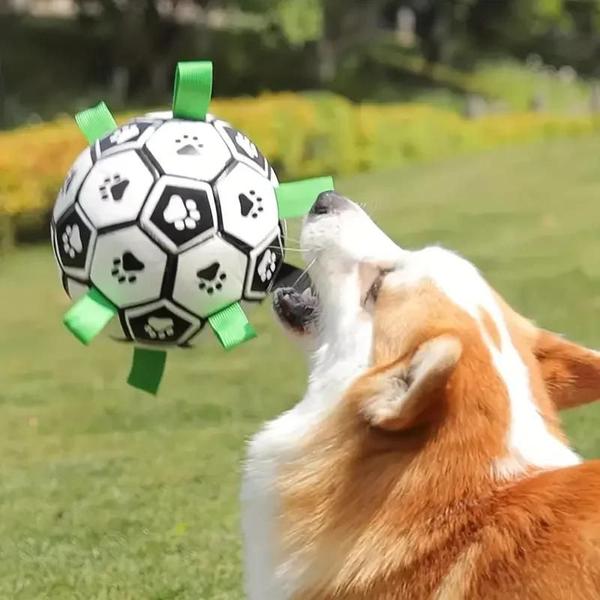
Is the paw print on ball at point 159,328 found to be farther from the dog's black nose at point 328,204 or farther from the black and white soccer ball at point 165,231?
the dog's black nose at point 328,204

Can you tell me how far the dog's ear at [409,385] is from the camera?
2.60 metres

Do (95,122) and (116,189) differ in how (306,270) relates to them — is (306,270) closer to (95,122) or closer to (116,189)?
(116,189)

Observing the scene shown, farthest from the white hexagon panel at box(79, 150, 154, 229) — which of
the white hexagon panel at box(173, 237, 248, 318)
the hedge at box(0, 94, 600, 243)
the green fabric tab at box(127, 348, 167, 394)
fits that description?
the hedge at box(0, 94, 600, 243)

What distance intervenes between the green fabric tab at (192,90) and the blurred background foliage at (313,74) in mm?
9902

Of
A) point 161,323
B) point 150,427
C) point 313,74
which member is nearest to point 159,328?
point 161,323

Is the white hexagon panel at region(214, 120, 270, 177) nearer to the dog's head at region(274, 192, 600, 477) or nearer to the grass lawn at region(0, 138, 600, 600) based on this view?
the dog's head at region(274, 192, 600, 477)

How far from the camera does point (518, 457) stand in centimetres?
284

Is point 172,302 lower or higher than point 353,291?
lower

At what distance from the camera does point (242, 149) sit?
12.7ft

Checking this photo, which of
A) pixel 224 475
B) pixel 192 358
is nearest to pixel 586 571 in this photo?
pixel 224 475

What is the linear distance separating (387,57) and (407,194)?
19905mm

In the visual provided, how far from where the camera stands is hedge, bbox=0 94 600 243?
1348cm

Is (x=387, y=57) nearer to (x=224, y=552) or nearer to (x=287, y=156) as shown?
(x=287, y=156)

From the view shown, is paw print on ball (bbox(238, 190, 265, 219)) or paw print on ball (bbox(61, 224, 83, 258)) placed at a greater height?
paw print on ball (bbox(238, 190, 265, 219))
